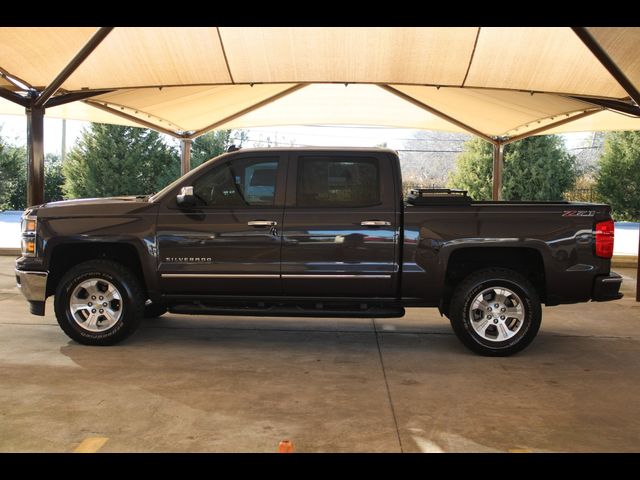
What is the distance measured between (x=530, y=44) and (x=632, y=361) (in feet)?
16.6

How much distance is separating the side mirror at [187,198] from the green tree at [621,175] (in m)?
28.7

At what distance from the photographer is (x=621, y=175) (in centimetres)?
3112

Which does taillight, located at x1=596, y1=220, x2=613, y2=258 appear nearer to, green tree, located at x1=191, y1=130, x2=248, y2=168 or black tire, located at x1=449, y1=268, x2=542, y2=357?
black tire, located at x1=449, y1=268, x2=542, y2=357

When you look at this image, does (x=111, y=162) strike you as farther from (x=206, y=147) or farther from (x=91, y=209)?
(x=91, y=209)

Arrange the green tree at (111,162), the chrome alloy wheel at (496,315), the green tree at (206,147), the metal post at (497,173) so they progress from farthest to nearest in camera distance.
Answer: the green tree at (206,147) → the green tree at (111,162) → the metal post at (497,173) → the chrome alloy wheel at (496,315)

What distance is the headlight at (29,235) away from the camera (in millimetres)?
6984

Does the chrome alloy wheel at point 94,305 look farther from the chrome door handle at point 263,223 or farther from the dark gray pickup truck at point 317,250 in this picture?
the chrome door handle at point 263,223

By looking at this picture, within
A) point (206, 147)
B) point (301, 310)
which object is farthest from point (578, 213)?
point (206, 147)

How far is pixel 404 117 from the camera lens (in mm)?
17500

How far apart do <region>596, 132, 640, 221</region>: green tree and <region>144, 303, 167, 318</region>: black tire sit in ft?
91.1

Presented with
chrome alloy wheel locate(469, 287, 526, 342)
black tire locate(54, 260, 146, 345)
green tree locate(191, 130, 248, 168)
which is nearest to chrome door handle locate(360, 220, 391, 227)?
chrome alloy wheel locate(469, 287, 526, 342)

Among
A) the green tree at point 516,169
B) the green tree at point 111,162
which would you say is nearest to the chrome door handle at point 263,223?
the green tree at point 516,169

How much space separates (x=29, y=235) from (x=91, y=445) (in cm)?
345
